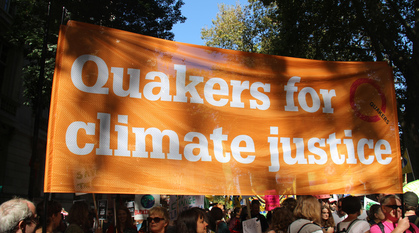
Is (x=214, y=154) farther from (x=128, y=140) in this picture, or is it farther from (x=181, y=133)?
(x=128, y=140)

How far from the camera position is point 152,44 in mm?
4305

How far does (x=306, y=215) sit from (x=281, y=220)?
33.4 inches

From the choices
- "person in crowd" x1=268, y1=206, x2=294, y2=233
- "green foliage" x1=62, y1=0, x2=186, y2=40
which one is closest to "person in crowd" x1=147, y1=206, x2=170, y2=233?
"person in crowd" x1=268, y1=206, x2=294, y2=233

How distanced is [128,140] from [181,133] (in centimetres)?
55

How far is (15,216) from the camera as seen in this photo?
2.95 m

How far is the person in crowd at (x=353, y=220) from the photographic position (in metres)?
4.33

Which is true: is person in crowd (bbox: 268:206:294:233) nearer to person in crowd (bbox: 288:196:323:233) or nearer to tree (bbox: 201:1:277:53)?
person in crowd (bbox: 288:196:323:233)

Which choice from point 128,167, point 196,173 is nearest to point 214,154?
point 196,173

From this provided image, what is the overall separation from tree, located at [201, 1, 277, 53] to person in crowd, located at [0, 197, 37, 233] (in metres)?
25.3

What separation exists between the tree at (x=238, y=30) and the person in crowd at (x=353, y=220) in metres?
23.5

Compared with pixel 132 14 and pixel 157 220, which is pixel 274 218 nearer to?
pixel 157 220

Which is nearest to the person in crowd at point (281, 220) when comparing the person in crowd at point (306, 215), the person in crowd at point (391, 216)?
the person in crowd at point (306, 215)

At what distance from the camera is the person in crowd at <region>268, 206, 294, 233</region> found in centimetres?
514

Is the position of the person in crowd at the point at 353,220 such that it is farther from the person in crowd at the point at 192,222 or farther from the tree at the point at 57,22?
the tree at the point at 57,22
